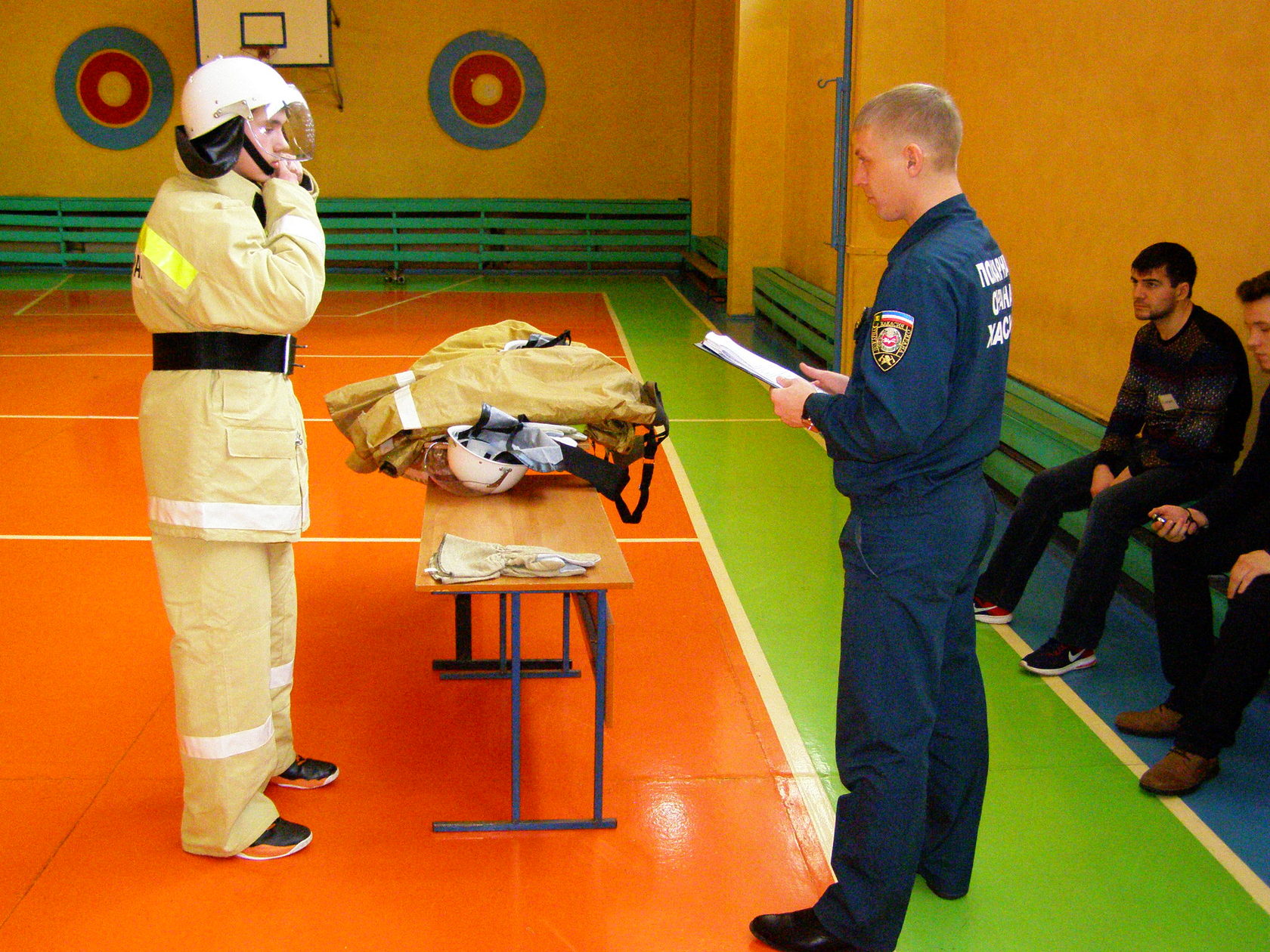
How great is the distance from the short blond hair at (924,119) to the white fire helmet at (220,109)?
4.37ft

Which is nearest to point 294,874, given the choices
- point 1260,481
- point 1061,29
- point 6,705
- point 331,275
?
point 6,705

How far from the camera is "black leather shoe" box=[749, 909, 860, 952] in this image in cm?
255

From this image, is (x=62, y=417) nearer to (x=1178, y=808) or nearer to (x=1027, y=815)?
(x=1027, y=815)

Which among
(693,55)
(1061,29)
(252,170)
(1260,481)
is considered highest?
(693,55)

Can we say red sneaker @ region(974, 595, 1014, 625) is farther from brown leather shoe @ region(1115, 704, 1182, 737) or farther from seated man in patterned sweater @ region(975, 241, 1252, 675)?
brown leather shoe @ region(1115, 704, 1182, 737)

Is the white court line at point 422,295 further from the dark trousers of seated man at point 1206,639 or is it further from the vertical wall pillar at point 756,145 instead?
the dark trousers of seated man at point 1206,639

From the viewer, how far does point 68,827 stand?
3.02 m

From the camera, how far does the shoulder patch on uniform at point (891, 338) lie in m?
2.22

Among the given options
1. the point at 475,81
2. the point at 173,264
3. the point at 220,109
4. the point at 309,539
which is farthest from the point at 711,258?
the point at 173,264

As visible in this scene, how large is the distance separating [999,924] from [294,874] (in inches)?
A: 68.3

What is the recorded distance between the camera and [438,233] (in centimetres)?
1570

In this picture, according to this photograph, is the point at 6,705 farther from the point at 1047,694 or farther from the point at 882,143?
the point at 1047,694

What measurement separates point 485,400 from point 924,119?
168 cm

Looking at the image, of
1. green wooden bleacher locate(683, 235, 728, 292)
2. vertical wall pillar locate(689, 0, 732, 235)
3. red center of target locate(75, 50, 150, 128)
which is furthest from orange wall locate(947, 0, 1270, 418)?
red center of target locate(75, 50, 150, 128)
